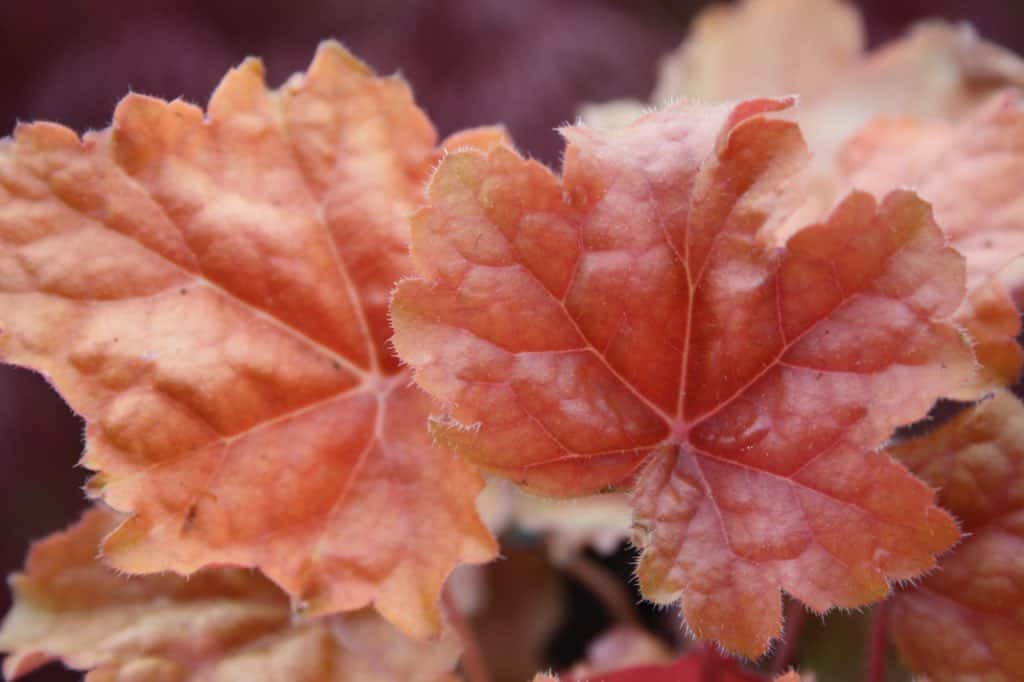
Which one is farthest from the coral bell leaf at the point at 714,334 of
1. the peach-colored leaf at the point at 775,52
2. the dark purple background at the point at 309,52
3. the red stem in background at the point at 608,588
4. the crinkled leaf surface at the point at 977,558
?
the dark purple background at the point at 309,52

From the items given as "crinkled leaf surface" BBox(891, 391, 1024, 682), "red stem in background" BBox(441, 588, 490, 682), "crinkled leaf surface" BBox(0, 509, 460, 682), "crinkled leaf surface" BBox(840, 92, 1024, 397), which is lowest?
"red stem in background" BBox(441, 588, 490, 682)

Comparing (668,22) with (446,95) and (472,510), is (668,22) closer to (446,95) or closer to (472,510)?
(446,95)

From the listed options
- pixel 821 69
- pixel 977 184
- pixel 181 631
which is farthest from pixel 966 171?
pixel 181 631

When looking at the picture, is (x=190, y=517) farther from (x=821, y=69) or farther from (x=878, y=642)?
(x=821, y=69)

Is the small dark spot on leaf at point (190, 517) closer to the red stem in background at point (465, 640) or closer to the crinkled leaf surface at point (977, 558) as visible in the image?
the red stem in background at point (465, 640)

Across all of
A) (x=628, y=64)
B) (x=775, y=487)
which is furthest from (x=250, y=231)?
(x=628, y=64)

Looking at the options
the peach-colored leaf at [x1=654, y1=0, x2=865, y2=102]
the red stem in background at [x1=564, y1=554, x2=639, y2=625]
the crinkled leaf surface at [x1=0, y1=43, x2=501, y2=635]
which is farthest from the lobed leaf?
the peach-colored leaf at [x1=654, y1=0, x2=865, y2=102]

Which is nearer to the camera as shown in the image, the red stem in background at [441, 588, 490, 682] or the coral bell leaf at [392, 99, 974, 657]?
the coral bell leaf at [392, 99, 974, 657]

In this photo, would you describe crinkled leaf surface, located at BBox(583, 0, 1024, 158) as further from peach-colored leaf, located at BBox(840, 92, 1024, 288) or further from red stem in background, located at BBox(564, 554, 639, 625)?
red stem in background, located at BBox(564, 554, 639, 625)
